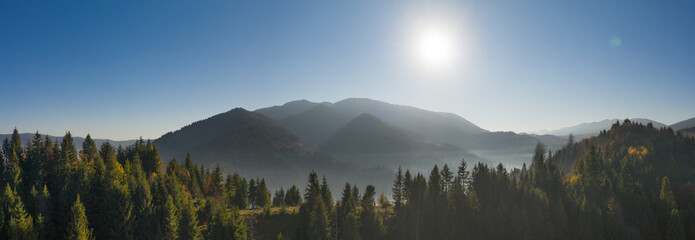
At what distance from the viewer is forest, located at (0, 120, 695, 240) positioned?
205 ft

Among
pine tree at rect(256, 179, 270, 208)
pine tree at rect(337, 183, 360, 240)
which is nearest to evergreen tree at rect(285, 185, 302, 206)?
pine tree at rect(256, 179, 270, 208)

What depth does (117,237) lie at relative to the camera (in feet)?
203

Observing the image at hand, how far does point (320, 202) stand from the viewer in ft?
253

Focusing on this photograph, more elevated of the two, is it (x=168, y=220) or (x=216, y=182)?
(x=216, y=182)

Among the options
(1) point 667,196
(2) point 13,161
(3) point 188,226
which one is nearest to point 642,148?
(1) point 667,196

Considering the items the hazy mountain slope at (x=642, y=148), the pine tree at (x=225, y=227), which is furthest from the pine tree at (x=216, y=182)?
the hazy mountain slope at (x=642, y=148)

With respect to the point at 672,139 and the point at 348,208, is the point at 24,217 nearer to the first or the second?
the point at 348,208

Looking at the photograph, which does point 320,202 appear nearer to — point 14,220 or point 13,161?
point 14,220

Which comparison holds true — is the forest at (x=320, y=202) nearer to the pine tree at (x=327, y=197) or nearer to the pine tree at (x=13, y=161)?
the pine tree at (x=13, y=161)

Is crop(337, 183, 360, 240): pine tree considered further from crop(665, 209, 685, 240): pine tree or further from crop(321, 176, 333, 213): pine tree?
crop(665, 209, 685, 240): pine tree

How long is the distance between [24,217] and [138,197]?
58.9 ft

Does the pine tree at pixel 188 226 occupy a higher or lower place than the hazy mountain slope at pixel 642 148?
lower

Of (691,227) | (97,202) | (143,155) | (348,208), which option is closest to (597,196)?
(691,227)

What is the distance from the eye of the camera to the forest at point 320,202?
6247cm
